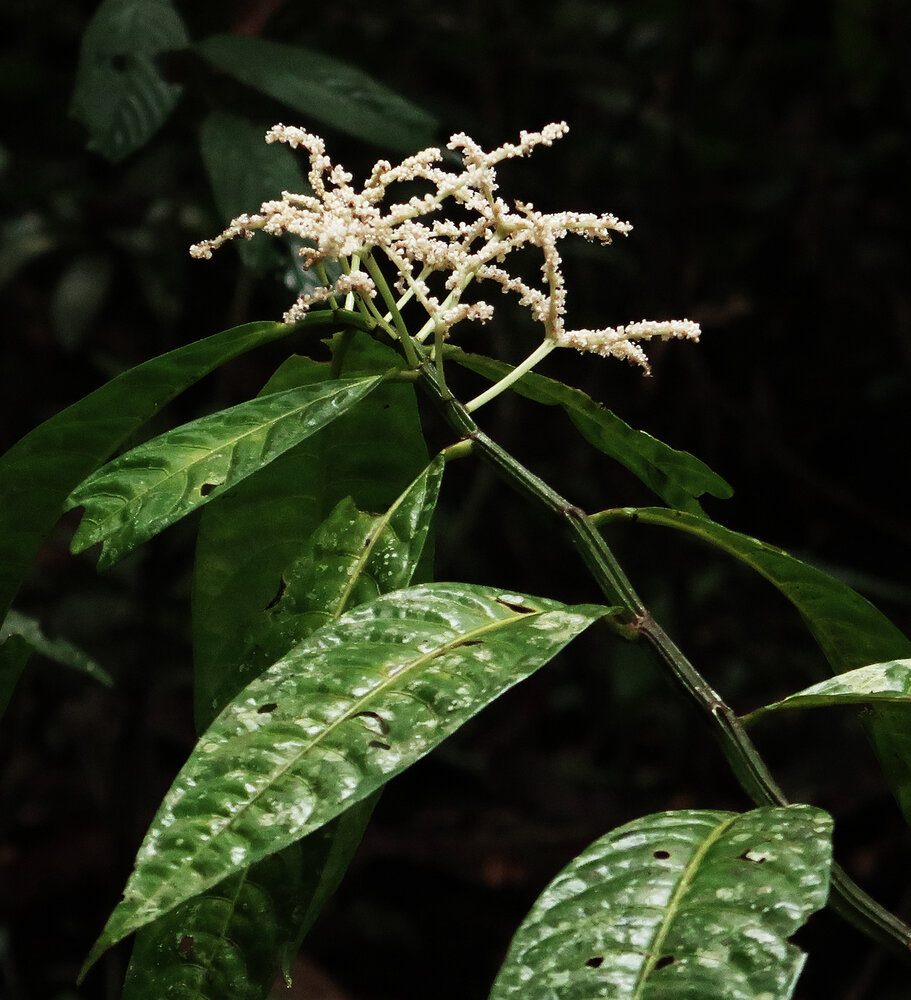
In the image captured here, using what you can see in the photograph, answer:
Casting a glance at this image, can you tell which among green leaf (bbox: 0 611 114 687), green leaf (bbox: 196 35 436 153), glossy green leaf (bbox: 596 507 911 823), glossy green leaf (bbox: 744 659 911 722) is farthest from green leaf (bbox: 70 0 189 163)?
glossy green leaf (bbox: 744 659 911 722)

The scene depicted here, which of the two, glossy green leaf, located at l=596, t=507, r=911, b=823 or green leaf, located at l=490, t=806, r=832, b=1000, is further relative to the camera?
glossy green leaf, located at l=596, t=507, r=911, b=823

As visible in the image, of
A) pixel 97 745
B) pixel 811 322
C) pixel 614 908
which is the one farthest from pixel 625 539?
pixel 614 908

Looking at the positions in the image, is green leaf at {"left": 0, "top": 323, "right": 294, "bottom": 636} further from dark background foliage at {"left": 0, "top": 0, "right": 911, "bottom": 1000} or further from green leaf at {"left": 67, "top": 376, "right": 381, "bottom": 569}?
dark background foliage at {"left": 0, "top": 0, "right": 911, "bottom": 1000}

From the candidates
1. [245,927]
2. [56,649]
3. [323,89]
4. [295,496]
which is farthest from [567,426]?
[245,927]

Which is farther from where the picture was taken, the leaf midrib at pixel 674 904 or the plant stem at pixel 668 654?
the plant stem at pixel 668 654

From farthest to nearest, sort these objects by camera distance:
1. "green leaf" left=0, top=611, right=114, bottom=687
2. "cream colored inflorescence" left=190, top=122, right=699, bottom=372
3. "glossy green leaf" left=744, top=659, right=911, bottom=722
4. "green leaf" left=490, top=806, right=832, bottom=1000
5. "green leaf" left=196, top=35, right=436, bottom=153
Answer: "green leaf" left=196, top=35, right=436, bottom=153
"green leaf" left=0, top=611, right=114, bottom=687
"cream colored inflorescence" left=190, top=122, right=699, bottom=372
"glossy green leaf" left=744, top=659, right=911, bottom=722
"green leaf" left=490, top=806, right=832, bottom=1000

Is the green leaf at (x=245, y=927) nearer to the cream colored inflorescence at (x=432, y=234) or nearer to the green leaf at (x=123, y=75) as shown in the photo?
the cream colored inflorescence at (x=432, y=234)

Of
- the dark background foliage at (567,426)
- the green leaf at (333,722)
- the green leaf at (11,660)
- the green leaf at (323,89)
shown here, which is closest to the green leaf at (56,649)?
the green leaf at (11,660)

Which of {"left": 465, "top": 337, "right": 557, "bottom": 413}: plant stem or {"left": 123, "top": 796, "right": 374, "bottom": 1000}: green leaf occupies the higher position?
{"left": 465, "top": 337, "right": 557, "bottom": 413}: plant stem
